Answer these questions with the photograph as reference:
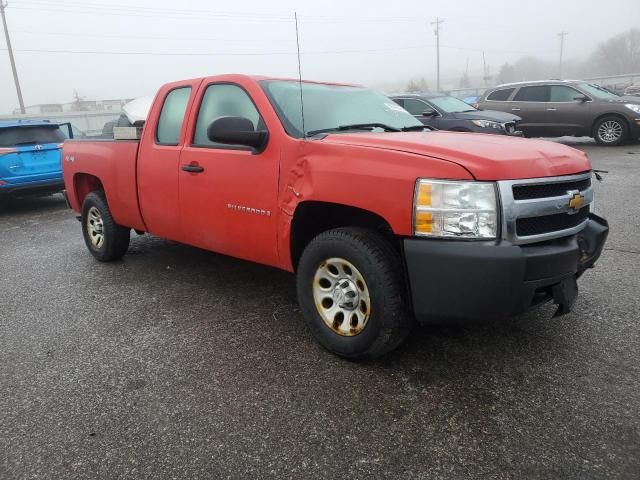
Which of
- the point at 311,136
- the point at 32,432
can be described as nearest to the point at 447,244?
the point at 311,136

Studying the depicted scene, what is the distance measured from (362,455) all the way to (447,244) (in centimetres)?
104

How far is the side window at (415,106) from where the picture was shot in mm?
12116

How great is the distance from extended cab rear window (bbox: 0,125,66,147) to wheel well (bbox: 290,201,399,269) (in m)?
7.26

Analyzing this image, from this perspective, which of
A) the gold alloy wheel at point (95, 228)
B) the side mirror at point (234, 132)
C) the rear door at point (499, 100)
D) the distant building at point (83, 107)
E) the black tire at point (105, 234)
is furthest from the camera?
the distant building at point (83, 107)

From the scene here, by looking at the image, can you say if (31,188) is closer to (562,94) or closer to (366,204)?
(366,204)

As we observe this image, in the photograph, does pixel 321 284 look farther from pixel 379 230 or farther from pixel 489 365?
pixel 489 365

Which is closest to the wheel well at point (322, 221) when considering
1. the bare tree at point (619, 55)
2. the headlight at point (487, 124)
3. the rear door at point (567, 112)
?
the headlight at point (487, 124)

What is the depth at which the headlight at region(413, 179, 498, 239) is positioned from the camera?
2.51 m

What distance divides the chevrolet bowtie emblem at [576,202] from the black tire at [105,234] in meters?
4.12

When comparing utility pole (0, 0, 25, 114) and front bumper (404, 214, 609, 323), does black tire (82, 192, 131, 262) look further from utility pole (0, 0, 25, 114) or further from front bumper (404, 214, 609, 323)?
utility pole (0, 0, 25, 114)

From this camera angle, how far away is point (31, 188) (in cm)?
856

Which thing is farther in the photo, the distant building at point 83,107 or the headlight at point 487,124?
the distant building at point 83,107

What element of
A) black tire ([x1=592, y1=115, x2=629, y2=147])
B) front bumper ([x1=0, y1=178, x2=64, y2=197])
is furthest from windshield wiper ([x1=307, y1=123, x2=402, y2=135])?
black tire ([x1=592, y1=115, x2=629, y2=147])

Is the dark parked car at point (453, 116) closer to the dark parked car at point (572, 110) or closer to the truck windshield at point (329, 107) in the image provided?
the dark parked car at point (572, 110)
